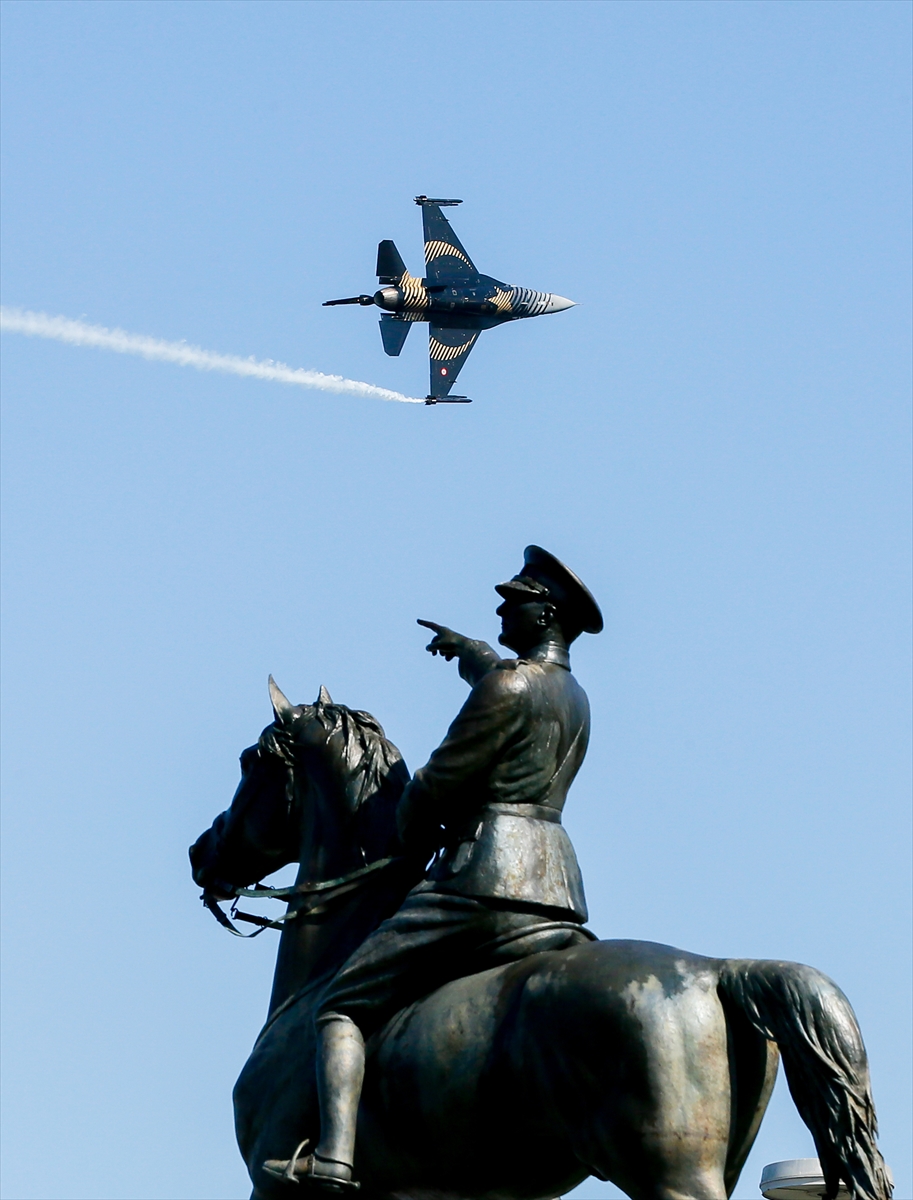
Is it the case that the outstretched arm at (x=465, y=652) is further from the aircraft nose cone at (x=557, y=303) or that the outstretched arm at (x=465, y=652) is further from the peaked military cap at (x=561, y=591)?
the aircraft nose cone at (x=557, y=303)

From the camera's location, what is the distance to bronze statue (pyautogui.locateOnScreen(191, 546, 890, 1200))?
10953 mm

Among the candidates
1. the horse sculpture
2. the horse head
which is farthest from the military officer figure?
the horse head

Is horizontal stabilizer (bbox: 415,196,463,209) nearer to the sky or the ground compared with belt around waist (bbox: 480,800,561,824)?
nearer to the sky

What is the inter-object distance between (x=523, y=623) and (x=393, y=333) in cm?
7432

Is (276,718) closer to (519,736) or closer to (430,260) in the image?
(519,736)

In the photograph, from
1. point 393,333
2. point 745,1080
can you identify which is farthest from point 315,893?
point 393,333

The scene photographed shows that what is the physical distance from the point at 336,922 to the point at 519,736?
1585mm

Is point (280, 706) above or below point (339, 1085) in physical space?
above

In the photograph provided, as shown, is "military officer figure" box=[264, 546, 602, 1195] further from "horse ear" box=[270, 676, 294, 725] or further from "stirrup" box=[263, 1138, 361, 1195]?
"horse ear" box=[270, 676, 294, 725]

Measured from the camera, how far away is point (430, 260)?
8981 cm

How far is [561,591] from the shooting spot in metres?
13.2

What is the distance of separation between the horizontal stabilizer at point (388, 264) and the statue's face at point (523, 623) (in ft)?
241

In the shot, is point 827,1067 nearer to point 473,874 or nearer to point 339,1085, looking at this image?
point 473,874

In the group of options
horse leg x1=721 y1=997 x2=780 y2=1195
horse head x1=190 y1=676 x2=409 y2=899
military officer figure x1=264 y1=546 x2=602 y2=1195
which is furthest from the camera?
horse head x1=190 y1=676 x2=409 y2=899
